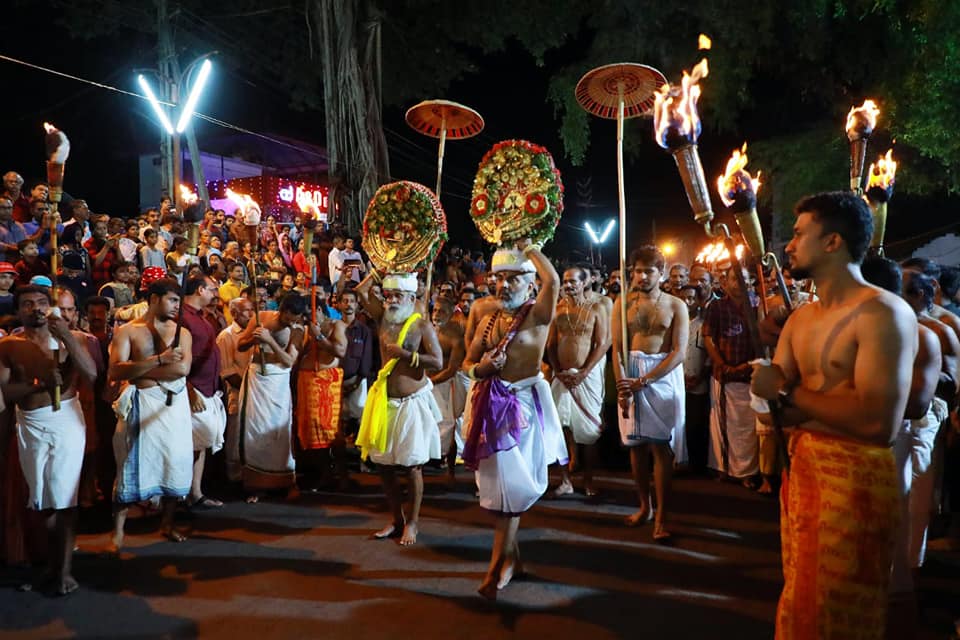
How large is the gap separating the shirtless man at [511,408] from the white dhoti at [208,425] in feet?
9.74

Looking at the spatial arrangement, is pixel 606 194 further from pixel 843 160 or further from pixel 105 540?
pixel 105 540

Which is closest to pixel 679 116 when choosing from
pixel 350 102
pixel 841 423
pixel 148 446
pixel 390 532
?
pixel 841 423

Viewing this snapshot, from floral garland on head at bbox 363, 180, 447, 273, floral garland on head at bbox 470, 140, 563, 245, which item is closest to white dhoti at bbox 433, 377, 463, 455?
floral garland on head at bbox 363, 180, 447, 273

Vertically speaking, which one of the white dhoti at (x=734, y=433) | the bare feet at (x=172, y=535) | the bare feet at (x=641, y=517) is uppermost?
the white dhoti at (x=734, y=433)

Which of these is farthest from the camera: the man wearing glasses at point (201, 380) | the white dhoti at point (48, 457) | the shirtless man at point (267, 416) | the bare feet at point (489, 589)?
the shirtless man at point (267, 416)

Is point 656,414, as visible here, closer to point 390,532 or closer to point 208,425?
point 390,532

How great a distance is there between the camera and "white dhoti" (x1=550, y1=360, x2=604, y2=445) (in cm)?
673

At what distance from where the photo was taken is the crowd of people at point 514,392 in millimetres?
2551

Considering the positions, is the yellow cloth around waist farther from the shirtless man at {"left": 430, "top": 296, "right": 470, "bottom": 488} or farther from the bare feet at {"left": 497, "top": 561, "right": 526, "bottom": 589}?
the bare feet at {"left": 497, "top": 561, "right": 526, "bottom": 589}

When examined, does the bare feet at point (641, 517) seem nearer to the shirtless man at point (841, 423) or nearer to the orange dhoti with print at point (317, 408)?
the shirtless man at point (841, 423)

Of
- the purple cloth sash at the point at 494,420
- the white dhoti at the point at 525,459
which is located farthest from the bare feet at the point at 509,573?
the purple cloth sash at the point at 494,420

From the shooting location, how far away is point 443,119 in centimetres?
651

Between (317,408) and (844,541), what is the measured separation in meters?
5.52

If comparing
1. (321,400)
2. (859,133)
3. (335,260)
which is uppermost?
(335,260)
